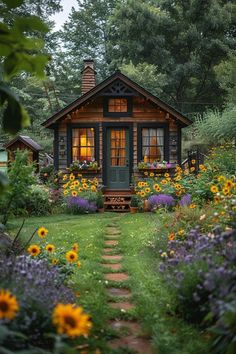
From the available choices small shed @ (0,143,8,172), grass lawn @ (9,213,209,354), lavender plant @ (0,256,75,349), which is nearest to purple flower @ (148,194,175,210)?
grass lawn @ (9,213,209,354)

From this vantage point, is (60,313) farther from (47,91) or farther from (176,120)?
(47,91)

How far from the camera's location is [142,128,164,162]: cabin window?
50.1ft

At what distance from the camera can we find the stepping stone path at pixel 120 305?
3.34 m

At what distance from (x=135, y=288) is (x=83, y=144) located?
11.0 m

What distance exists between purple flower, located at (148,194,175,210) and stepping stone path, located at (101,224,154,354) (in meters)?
4.38

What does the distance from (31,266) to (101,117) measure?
1184 centimetres

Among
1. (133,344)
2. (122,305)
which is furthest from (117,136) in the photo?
(133,344)

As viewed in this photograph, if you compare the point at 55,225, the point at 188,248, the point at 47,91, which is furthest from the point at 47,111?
the point at 188,248

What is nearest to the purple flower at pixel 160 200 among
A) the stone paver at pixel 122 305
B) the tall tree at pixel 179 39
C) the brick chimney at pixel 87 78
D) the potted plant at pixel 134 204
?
the potted plant at pixel 134 204

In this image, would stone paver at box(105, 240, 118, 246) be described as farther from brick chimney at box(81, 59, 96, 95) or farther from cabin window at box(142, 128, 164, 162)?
brick chimney at box(81, 59, 96, 95)

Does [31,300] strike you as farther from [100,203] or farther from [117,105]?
[117,105]

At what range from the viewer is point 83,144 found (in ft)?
50.6

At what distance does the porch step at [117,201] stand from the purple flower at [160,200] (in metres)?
1.89

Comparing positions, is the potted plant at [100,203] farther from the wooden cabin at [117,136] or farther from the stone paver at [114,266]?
the stone paver at [114,266]
